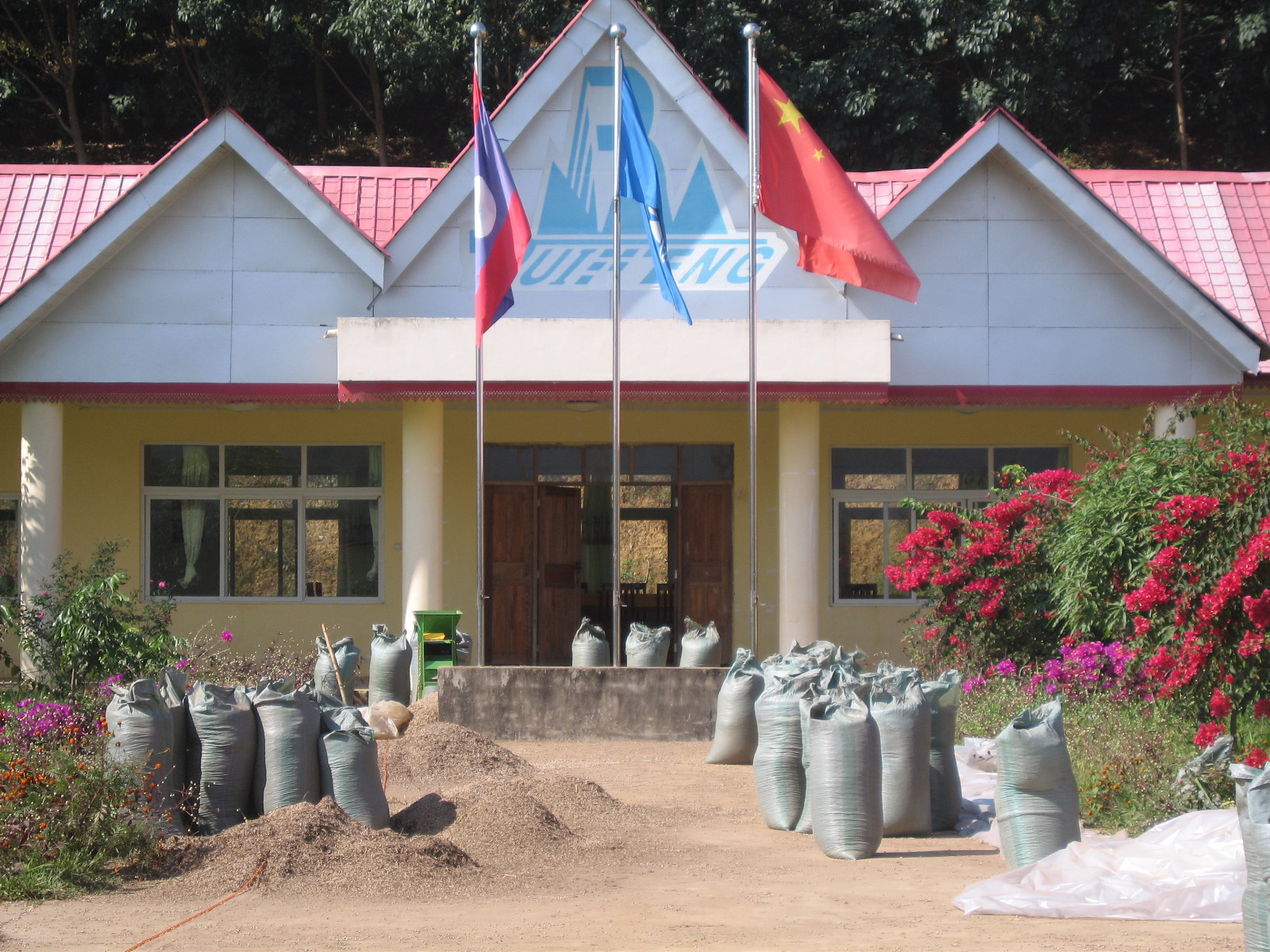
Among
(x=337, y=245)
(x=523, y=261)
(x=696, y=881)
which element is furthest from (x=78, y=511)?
(x=696, y=881)

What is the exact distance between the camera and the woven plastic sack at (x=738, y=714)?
9867mm

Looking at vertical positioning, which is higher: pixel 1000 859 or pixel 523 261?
pixel 523 261

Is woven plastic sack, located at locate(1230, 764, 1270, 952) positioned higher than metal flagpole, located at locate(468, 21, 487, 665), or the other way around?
metal flagpole, located at locate(468, 21, 487, 665)

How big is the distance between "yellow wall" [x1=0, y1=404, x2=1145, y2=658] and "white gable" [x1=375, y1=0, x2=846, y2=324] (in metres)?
1.83

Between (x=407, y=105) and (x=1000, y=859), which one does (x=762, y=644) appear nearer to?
(x=1000, y=859)

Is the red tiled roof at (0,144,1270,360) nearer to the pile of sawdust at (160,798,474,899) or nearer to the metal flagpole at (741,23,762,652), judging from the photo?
the metal flagpole at (741,23,762,652)

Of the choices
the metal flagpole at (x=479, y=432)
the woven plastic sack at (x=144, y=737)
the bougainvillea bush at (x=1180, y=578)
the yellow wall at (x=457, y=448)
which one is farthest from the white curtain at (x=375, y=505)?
the woven plastic sack at (x=144, y=737)

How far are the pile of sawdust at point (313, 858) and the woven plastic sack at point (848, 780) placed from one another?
5.97 ft

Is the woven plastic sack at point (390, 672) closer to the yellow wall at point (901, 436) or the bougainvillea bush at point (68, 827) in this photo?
the yellow wall at point (901, 436)

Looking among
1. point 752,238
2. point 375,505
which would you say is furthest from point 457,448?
point 752,238

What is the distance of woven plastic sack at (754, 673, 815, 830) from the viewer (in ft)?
25.3

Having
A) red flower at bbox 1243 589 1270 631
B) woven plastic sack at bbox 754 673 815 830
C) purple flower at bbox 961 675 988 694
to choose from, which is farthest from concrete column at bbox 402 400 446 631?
red flower at bbox 1243 589 1270 631

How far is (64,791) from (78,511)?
969 cm

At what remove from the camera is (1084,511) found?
9.08 meters
